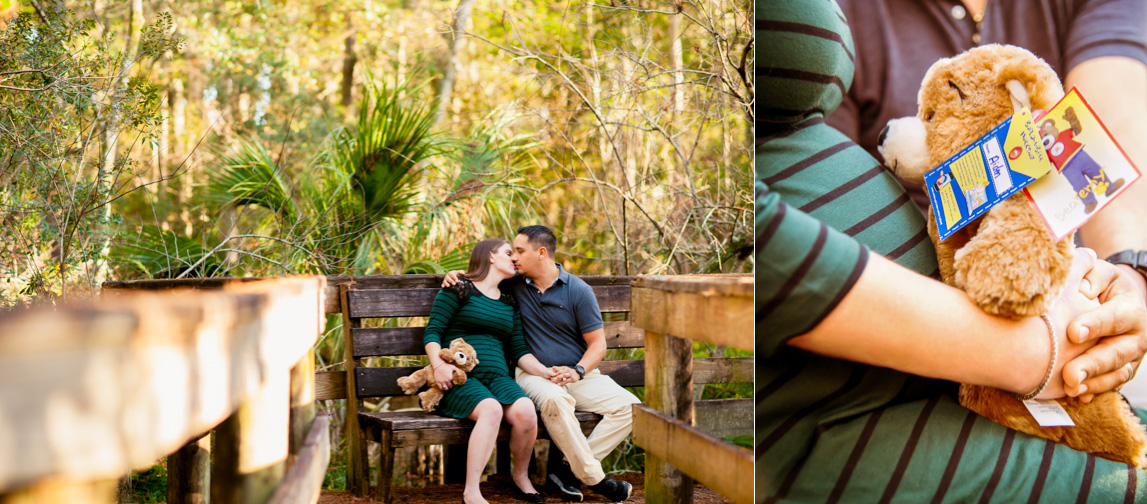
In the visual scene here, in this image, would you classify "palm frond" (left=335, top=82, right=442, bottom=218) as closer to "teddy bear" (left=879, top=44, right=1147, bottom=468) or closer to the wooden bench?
the wooden bench

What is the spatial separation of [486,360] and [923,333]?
72.6 inches

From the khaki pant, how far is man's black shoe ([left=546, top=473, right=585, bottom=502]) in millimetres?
76

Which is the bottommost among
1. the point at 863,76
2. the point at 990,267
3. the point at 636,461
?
the point at 636,461

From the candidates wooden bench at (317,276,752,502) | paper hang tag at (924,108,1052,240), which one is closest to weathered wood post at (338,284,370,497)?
wooden bench at (317,276,752,502)

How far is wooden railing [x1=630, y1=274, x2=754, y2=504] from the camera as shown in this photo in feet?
4.08

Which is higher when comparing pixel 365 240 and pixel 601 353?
pixel 365 240

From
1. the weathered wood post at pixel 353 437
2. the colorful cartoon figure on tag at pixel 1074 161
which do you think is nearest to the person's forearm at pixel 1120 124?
the colorful cartoon figure on tag at pixel 1074 161

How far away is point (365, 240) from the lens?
3871 mm

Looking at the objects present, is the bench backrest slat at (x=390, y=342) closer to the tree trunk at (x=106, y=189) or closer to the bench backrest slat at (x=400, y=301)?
the bench backrest slat at (x=400, y=301)

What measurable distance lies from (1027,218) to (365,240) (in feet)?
10.8

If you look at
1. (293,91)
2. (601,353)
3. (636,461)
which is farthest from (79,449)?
(293,91)

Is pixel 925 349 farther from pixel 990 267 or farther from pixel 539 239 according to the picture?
pixel 539 239

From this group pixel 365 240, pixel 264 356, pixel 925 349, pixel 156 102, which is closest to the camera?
pixel 264 356

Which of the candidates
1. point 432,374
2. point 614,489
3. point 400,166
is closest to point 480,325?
point 432,374
